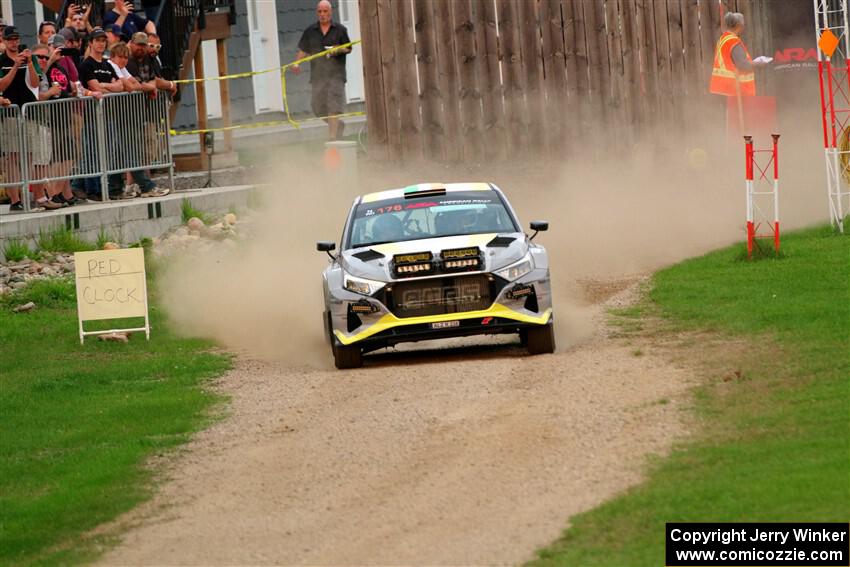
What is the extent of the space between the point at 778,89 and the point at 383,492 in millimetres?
18268

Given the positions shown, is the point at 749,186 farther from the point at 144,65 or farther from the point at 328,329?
the point at 144,65

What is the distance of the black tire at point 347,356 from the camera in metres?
15.0

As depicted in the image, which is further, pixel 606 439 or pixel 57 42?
pixel 57 42

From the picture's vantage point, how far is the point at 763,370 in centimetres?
1268

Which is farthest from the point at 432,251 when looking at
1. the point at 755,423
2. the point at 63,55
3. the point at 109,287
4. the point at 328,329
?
the point at 63,55

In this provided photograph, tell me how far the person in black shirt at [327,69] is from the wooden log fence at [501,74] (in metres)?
2.69

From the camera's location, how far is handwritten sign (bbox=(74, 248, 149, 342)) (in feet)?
59.0

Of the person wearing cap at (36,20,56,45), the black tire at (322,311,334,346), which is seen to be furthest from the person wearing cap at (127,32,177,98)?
the black tire at (322,311,334,346)

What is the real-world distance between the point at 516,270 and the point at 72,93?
10035mm

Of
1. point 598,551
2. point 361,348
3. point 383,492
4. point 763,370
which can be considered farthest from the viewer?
point 361,348

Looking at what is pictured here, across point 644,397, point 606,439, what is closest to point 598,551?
point 606,439

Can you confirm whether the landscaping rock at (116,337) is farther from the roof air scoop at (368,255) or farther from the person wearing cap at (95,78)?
the person wearing cap at (95,78)

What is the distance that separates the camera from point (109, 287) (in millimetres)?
18078

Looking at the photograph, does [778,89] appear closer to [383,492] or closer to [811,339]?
[811,339]
